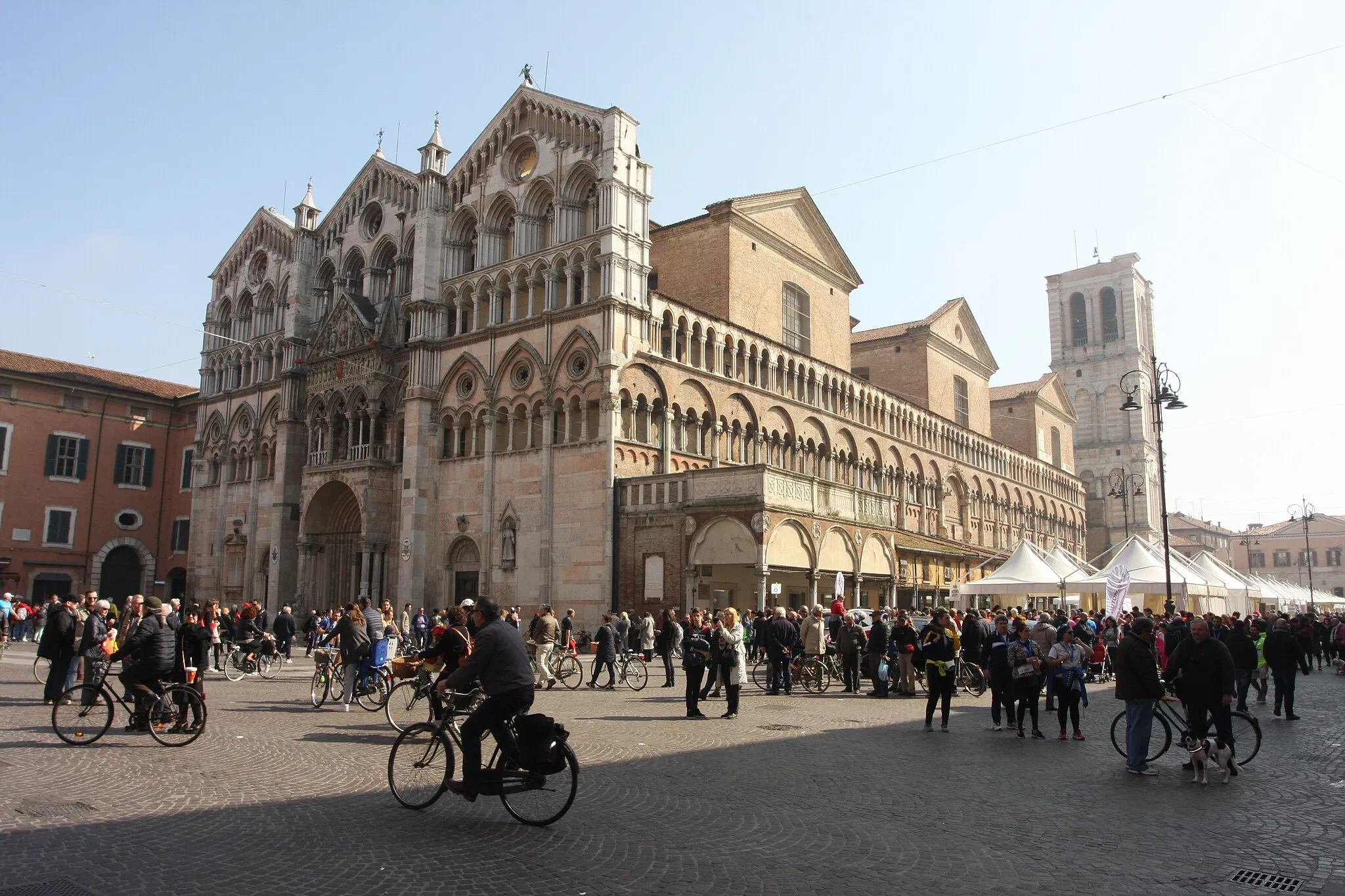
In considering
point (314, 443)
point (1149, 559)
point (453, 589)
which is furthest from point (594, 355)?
point (1149, 559)

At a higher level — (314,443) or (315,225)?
(315,225)

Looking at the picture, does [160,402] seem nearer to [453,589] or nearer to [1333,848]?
[453,589]

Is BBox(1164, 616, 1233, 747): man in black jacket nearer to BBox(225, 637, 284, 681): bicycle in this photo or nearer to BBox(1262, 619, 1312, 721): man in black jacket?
BBox(1262, 619, 1312, 721): man in black jacket

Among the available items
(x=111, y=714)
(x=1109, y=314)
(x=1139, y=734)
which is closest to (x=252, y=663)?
(x=111, y=714)

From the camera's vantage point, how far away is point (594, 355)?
3103cm

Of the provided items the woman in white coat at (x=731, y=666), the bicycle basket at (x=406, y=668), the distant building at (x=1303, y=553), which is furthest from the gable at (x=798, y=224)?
the distant building at (x=1303, y=553)

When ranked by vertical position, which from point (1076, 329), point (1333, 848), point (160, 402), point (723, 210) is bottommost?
point (1333, 848)

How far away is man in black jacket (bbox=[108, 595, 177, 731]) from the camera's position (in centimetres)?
1110

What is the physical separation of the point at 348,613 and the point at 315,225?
115 feet

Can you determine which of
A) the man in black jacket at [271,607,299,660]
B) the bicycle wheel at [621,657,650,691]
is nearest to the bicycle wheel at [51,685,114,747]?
the bicycle wheel at [621,657,650,691]

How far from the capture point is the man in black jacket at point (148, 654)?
1110cm

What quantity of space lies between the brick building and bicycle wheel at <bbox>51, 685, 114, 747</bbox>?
3927 cm

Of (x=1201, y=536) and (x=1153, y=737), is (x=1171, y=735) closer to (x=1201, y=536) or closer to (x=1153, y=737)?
(x=1153, y=737)

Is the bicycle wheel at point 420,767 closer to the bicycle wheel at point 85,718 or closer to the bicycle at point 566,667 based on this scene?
the bicycle wheel at point 85,718
